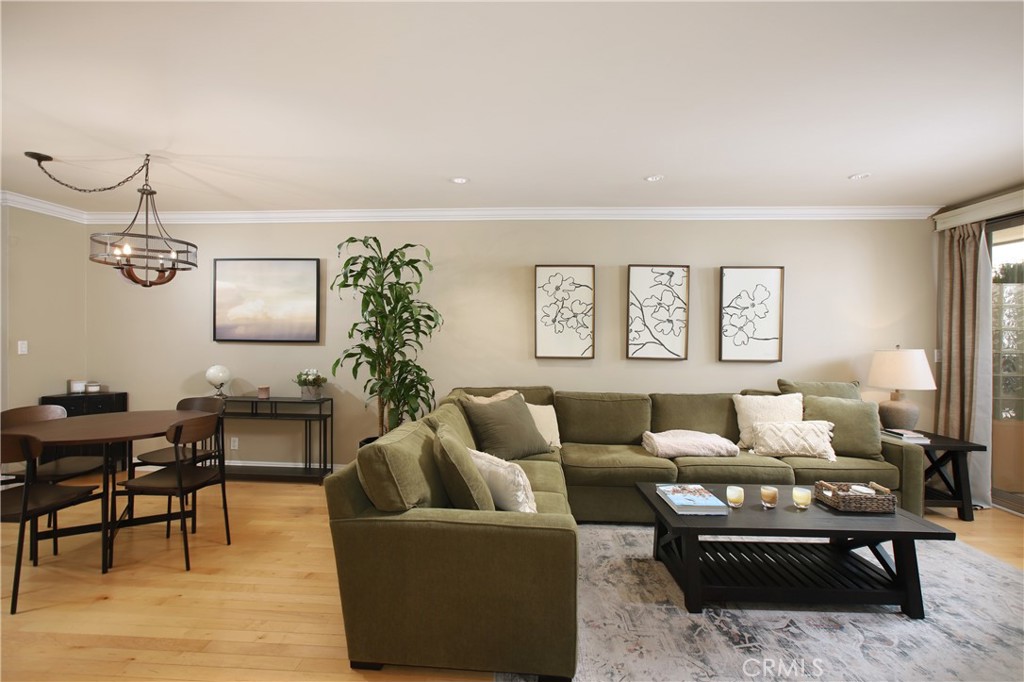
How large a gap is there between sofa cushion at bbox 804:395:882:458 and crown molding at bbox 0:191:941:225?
5.79ft

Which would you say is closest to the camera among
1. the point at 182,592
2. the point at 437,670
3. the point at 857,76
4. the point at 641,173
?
the point at 437,670

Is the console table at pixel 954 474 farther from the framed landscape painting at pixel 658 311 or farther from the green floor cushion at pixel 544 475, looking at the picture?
the green floor cushion at pixel 544 475

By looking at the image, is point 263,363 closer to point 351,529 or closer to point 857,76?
point 351,529

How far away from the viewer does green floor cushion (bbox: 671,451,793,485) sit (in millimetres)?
3461

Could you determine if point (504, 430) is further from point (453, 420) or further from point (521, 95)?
point (521, 95)

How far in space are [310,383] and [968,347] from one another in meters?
5.66

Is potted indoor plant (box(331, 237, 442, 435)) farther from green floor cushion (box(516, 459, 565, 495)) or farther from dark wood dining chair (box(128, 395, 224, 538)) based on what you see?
green floor cushion (box(516, 459, 565, 495))

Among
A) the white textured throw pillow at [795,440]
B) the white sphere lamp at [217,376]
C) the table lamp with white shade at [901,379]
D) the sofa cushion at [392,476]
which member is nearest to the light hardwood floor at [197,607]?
the sofa cushion at [392,476]

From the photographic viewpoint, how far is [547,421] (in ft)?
13.3

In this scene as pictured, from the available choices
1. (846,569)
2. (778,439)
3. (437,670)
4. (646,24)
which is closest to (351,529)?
(437,670)

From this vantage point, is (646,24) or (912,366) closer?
(646,24)

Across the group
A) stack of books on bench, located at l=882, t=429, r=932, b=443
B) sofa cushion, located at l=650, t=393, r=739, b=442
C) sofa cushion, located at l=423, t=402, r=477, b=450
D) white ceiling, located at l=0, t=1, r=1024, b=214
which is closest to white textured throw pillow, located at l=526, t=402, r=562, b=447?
sofa cushion, located at l=423, t=402, r=477, b=450

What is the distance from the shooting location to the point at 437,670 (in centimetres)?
203

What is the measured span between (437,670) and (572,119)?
2.74 metres
